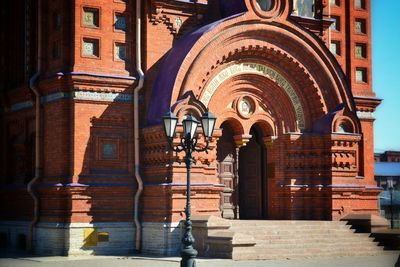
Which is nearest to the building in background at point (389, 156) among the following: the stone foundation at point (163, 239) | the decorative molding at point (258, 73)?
the decorative molding at point (258, 73)

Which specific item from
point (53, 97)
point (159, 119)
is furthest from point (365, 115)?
point (53, 97)

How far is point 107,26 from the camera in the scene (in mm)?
25391

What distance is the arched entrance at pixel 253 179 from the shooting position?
2845 cm

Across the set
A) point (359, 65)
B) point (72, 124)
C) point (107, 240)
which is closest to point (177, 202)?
point (107, 240)

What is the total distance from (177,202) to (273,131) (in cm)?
539

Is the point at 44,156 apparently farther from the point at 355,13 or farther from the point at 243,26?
the point at 355,13

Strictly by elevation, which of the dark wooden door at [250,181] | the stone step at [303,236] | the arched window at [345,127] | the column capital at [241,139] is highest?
the arched window at [345,127]

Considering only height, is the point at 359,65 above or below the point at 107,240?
above

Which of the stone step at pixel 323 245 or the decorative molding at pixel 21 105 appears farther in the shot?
the decorative molding at pixel 21 105

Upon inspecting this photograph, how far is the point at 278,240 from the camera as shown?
24.0 m

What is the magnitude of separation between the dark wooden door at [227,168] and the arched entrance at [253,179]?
47.1 inches

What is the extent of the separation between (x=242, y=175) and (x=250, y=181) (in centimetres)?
41

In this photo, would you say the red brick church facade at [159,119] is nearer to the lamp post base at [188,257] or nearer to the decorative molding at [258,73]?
the decorative molding at [258,73]

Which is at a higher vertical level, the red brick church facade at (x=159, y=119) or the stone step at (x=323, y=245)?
the red brick church facade at (x=159, y=119)
